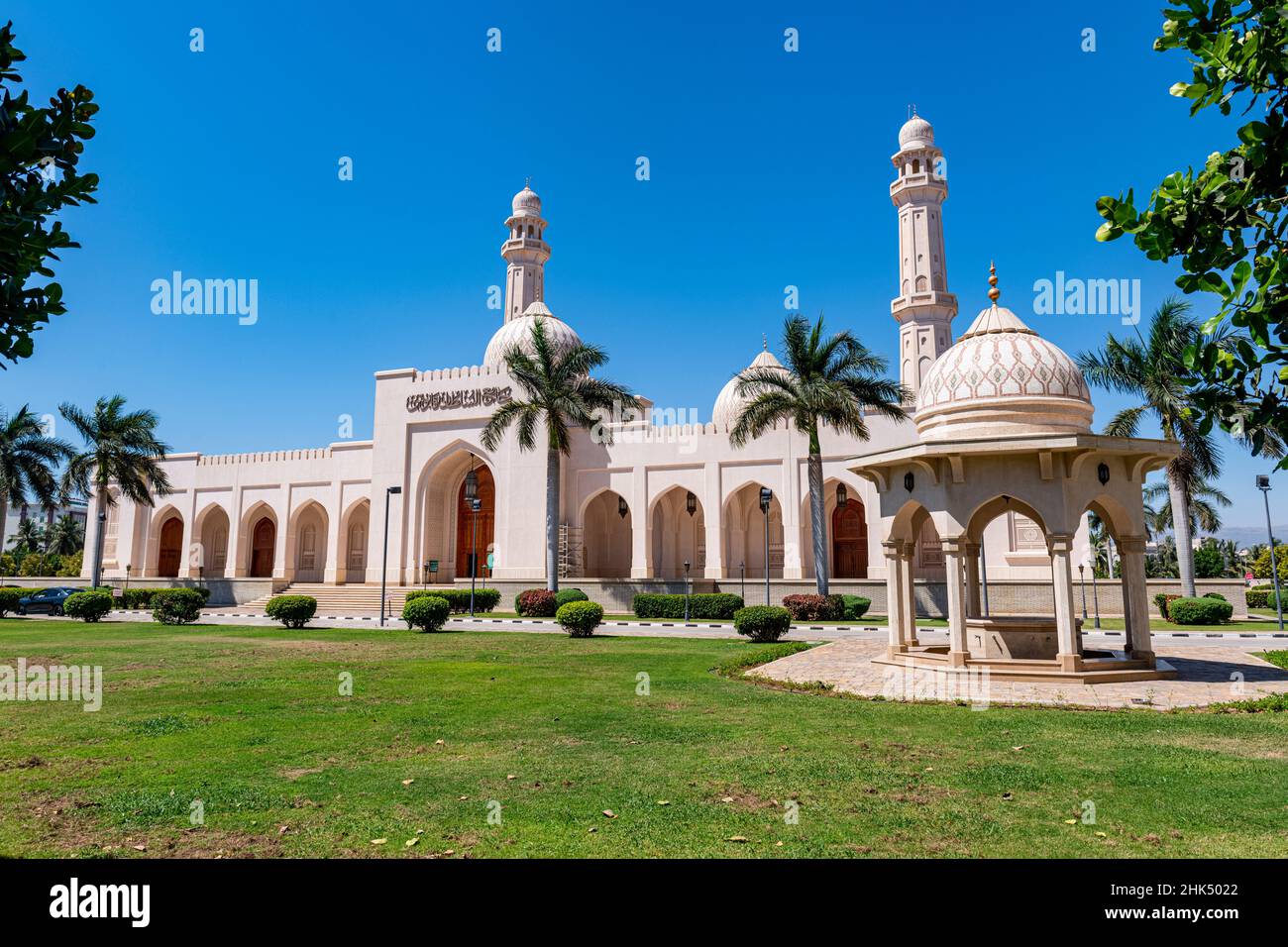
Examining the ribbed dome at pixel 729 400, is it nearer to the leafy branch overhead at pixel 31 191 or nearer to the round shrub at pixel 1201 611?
the round shrub at pixel 1201 611

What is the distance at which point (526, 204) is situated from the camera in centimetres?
4312

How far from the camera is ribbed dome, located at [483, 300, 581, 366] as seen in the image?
37.4m

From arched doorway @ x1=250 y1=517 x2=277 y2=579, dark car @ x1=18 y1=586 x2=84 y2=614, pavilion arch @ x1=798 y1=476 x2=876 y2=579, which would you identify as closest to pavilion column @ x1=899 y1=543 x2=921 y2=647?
pavilion arch @ x1=798 y1=476 x2=876 y2=579

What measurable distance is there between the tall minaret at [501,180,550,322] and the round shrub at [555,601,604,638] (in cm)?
2541

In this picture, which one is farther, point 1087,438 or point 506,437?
point 506,437

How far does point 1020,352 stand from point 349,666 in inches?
489

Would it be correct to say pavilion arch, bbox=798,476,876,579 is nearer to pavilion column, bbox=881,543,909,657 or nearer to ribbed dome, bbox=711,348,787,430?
ribbed dome, bbox=711,348,787,430

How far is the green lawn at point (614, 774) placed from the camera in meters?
4.84

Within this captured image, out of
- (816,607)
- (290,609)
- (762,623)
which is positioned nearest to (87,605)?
(290,609)

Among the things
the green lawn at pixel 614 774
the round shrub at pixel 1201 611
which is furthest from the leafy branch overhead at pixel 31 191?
the round shrub at pixel 1201 611

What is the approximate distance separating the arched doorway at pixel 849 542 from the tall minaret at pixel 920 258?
593 cm
